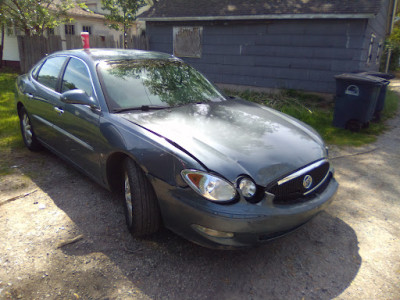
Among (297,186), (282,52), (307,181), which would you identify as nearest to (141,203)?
(297,186)

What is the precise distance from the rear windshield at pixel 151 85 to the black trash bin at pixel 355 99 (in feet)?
13.0

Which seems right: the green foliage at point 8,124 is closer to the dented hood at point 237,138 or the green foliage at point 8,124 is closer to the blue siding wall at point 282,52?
the dented hood at point 237,138

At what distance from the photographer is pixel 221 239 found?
7.50 feet

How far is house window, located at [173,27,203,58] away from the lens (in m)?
12.1

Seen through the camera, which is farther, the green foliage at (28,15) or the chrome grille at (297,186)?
the green foliage at (28,15)

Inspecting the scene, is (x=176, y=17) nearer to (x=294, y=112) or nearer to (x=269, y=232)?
(x=294, y=112)

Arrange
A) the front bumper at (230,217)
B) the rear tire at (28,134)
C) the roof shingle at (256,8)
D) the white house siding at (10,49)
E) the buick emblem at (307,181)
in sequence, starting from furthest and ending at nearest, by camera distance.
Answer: the white house siding at (10,49)
the roof shingle at (256,8)
the rear tire at (28,134)
the buick emblem at (307,181)
the front bumper at (230,217)

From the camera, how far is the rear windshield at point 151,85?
3.21m

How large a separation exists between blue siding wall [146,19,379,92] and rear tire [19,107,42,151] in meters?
7.89

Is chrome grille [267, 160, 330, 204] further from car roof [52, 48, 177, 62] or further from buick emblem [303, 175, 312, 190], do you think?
car roof [52, 48, 177, 62]

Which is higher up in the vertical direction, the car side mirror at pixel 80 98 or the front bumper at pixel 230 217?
the car side mirror at pixel 80 98

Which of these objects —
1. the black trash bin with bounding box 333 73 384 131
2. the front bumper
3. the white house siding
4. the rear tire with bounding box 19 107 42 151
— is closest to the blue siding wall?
the black trash bin with bounding box 333 73 384 131

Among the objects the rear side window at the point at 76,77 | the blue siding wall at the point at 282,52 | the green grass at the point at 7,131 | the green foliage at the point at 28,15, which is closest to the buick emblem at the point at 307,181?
the rear side window at the point at 76,77

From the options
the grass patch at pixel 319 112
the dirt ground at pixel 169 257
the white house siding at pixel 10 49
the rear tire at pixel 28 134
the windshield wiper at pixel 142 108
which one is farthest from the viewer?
the white house siding at pixel 10 49
